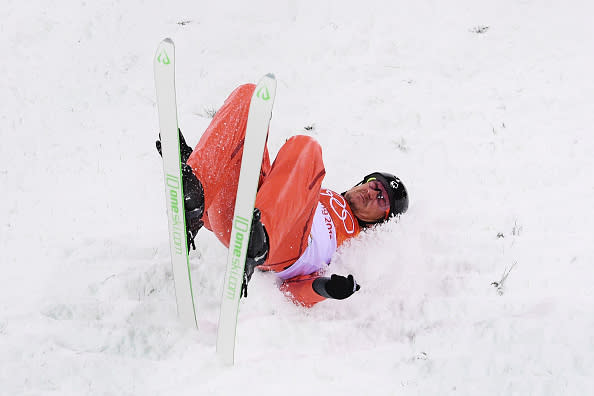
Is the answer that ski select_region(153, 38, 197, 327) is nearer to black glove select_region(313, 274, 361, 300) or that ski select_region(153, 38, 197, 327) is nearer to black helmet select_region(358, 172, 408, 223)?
black glove select_region(313, 274, 361, 300)

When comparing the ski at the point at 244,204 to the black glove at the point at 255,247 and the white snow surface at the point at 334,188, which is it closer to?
the black glove at the point at 255,247

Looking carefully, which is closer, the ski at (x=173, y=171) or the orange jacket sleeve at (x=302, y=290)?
the ski at (x=173, y=171)

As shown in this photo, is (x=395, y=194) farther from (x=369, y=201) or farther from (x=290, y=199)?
(x=290, y=199)

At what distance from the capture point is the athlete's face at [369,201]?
3350mm

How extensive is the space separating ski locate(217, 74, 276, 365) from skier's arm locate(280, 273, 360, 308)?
1.77 feet

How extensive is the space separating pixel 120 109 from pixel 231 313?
2.78 m

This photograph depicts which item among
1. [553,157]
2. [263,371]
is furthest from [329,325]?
[553,157]

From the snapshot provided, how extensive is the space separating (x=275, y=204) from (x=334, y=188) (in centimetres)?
136

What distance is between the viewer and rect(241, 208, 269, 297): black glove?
2266 mm

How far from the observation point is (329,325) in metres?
2.71

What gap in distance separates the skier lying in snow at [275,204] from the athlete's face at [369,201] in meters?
0.29

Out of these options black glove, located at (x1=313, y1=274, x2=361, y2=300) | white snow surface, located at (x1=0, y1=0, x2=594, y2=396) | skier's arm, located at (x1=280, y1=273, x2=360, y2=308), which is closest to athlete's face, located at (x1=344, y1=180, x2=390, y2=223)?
white snow surface, located at (x1=0, y1=0, x2=594, y2=396)

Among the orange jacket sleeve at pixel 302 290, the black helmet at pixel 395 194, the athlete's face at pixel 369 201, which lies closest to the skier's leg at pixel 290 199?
the orange jacket sleeve at pixel 302 290

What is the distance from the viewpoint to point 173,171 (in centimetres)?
222
